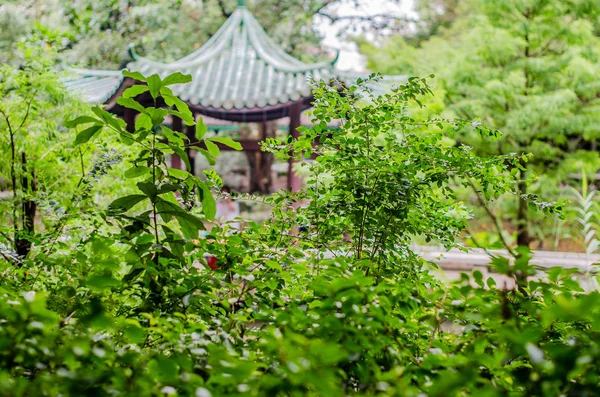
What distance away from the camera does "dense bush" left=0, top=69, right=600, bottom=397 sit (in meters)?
0.62

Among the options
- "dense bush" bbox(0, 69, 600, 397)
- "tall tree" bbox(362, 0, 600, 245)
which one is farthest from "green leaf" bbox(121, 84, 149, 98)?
"tall tree" bbox(362, 0, 600, 245)

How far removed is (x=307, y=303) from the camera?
956 mm

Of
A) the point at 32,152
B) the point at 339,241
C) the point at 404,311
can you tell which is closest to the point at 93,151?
A: the point at 32,152

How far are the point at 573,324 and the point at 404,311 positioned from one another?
0.39m

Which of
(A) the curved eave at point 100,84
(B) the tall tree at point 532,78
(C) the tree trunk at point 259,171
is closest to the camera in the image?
(A) the curved eave at point 100,84

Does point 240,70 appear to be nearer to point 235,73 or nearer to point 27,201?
point 235,73

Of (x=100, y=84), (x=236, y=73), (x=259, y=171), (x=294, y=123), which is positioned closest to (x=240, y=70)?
(x=236, y=73)

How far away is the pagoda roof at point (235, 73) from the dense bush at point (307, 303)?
10.8ft

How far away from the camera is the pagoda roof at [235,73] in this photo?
4.93m

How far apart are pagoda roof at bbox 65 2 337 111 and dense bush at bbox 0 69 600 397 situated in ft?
10.8

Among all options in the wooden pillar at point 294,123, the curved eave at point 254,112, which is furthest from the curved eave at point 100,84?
the wooden pillar at point 294,123

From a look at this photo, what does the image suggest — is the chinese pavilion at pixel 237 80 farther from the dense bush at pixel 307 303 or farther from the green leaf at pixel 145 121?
the green leaf at pixel 145 121

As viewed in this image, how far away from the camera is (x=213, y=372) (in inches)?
26.6

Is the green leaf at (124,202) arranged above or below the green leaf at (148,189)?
below
